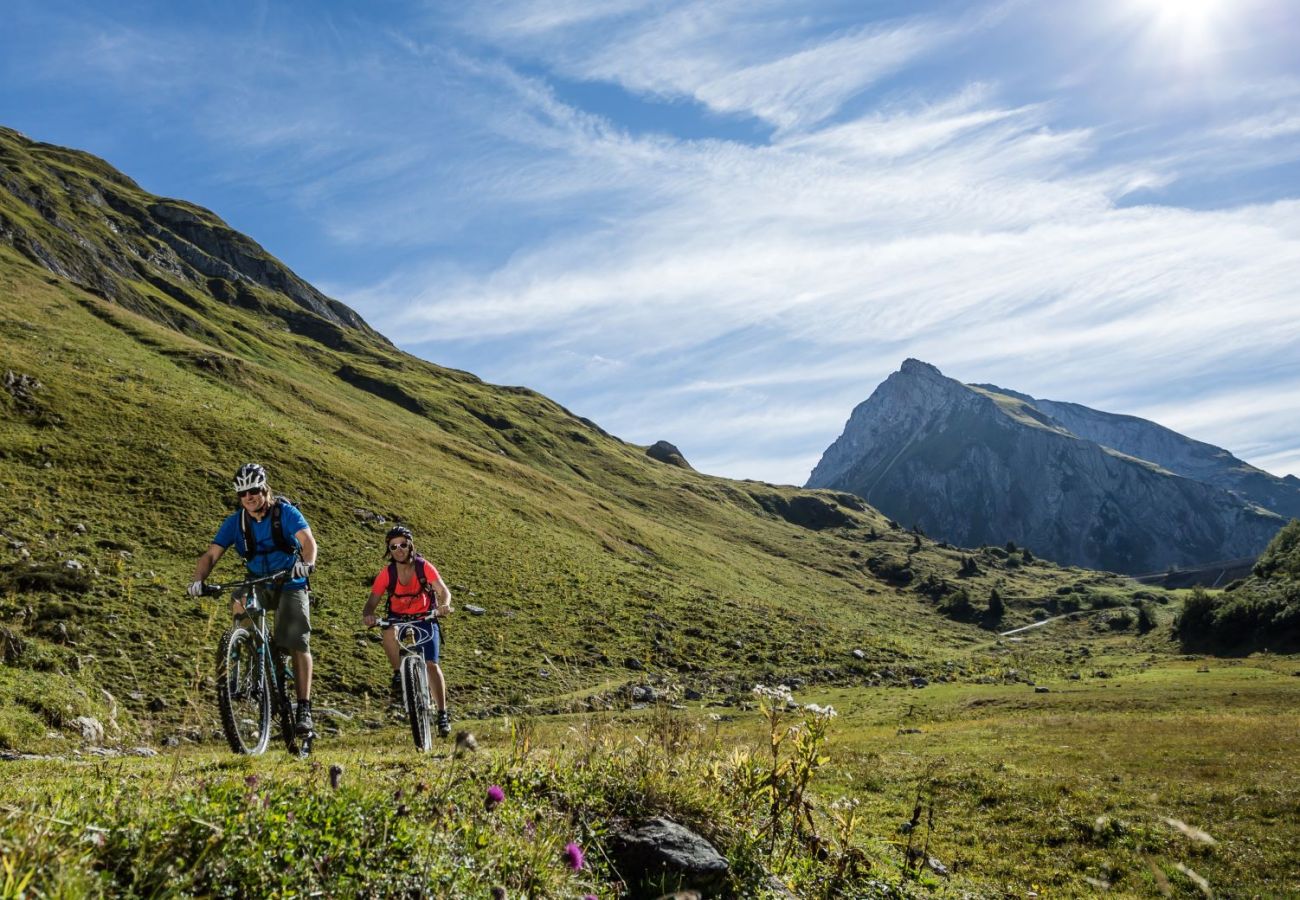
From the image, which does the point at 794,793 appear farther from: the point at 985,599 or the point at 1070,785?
the point at 985,599

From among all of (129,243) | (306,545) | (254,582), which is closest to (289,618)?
(254,582)

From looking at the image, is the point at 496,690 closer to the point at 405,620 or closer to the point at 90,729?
the point at 90,729

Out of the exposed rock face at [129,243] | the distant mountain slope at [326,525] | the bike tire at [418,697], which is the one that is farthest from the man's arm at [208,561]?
the exposed rock face at [129,243]

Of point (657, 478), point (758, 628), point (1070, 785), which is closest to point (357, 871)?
A: point (1070, 785)

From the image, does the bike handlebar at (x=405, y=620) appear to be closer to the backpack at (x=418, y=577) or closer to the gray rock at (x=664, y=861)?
the backpack at (x=418, y=577)

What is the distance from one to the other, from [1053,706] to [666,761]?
3875 centimetres

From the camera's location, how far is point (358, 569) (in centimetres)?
3634

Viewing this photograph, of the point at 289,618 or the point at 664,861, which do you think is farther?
the point at 289,618

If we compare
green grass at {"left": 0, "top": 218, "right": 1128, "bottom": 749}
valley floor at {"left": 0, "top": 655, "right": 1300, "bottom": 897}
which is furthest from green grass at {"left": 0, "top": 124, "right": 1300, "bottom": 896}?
green grass at {"left": 0, "top": 218, "right": 1128, "bottom": 749}

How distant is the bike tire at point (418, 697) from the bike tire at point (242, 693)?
1.75 m

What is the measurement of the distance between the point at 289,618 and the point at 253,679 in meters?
0.82

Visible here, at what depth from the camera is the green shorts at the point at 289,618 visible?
9.37m

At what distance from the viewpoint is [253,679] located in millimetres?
9164

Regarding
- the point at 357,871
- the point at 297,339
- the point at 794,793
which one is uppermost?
the point at 297,339
